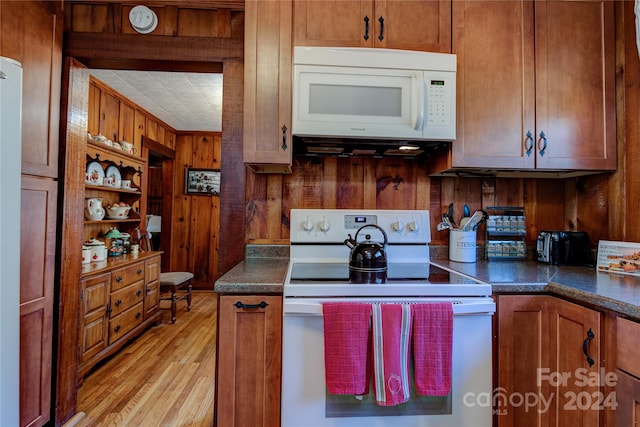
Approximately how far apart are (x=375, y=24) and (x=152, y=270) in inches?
115

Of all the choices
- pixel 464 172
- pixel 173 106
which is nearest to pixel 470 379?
pixel 464 172

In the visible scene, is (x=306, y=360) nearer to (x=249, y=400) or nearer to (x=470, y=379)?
(x=249, y=400)

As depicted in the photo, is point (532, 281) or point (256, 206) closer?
point (532, 281)

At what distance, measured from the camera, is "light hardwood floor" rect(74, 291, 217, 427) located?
1815 millimetres

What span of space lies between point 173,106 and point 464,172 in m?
3.18

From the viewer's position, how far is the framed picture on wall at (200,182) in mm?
4719

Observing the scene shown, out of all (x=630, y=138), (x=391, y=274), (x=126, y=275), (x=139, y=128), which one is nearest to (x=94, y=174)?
(x=126, y=275)

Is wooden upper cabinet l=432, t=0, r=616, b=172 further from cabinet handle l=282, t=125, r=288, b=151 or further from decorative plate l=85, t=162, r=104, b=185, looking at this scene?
decorative plate l=85, t=162, r=104, b=185

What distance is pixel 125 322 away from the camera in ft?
8.75

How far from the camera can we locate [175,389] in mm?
2104

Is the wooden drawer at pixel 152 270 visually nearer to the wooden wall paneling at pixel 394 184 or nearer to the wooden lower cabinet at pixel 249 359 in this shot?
the wooden lower cabinet at pixel 249 359

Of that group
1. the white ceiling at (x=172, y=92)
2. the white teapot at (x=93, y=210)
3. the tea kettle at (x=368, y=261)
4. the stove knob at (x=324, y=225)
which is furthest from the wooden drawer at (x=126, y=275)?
the tea kettle at (x=368, y=261)

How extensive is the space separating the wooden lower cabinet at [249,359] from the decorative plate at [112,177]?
7.50 ft

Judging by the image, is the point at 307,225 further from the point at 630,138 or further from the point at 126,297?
the point at 126,297
